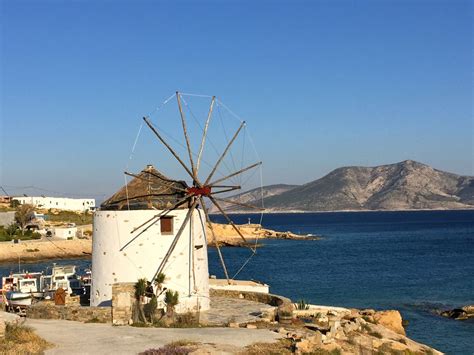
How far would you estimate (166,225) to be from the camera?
2386cm

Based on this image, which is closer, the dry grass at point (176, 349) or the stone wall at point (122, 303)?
the dry grass at point (176, 349)

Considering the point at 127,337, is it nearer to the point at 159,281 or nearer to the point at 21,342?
the point at 21,342

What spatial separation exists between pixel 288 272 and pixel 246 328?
40.5 meters

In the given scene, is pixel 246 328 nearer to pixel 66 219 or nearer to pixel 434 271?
pixel 434 271

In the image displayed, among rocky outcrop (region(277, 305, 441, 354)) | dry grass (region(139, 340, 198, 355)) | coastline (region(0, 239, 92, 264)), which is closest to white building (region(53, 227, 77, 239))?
coastline (region(0, 239, 92, 264))

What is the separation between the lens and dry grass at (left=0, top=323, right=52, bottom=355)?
51.5 feet

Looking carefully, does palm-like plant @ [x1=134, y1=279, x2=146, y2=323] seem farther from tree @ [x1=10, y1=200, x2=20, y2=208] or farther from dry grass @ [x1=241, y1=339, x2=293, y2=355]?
tree @ [x1=10, y1=200, x2=20, y2=208]

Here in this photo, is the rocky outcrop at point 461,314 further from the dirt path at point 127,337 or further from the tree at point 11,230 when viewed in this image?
the tree at point 11,230

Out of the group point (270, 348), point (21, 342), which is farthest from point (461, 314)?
point (21, 342)

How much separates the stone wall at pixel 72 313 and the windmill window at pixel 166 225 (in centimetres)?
390

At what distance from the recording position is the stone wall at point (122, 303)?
2095 cm

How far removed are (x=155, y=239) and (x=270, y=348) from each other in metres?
8.47

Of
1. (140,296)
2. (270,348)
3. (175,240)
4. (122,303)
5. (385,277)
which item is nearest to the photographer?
(270,348)

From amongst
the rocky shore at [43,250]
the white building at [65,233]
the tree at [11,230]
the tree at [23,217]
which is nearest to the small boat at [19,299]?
the rocky shore at [43,250]
